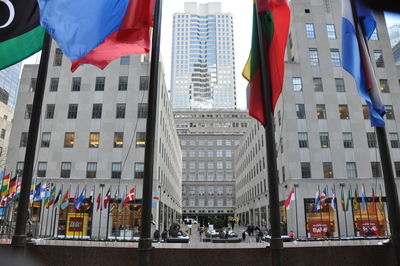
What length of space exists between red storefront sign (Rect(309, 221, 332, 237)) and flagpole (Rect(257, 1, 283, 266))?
38.2 meters

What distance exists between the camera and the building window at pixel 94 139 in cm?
4619

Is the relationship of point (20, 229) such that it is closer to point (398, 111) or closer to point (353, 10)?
point (353, 10)

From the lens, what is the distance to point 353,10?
9344 millimetres

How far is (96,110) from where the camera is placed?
1881 inches

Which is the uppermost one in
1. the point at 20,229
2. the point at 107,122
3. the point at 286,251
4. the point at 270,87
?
the point at 107,122

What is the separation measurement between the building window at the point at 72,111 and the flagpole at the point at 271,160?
145ft

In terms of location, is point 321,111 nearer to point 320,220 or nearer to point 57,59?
point 320,220

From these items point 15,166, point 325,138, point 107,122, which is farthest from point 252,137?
point 15,166

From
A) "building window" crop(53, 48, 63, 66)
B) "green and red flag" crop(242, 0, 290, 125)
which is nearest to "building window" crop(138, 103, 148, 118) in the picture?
"building window" crop(53, 48, 63, 66)

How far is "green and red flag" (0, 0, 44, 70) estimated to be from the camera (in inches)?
363

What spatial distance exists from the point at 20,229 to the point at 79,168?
3964cm

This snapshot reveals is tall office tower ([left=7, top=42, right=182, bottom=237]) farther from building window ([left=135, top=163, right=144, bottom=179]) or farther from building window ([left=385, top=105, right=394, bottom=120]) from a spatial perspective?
building window ([left=385, top=105, right=394, bottom=120])

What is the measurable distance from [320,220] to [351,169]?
909 centimetres

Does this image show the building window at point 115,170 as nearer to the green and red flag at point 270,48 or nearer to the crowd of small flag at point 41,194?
the crowd of small flag at point 41,194
